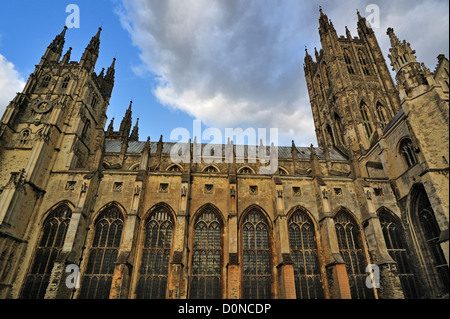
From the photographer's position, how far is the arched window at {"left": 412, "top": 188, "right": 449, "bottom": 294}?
50.5 ft

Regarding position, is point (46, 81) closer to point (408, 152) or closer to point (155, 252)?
point (155, 252)

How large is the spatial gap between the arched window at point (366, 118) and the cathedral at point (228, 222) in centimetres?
833

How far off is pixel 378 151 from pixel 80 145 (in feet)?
99.3

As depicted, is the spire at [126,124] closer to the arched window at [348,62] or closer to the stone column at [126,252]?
the stone column at [126,252]

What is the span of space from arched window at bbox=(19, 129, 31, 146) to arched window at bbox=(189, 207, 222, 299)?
681 inches

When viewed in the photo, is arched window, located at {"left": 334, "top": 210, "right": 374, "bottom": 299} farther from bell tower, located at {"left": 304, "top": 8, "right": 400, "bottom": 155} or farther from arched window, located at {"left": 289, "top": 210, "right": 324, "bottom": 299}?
bell tower, located at {"left": 304, "top": 8, "right": 400, "bottom": 155}

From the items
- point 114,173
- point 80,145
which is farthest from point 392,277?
point 80,145

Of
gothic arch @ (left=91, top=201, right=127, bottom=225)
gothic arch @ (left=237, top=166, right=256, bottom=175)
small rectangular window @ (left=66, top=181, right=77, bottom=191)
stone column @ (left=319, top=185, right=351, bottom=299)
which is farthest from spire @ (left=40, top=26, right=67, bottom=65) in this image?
stone column @ (left=319, top=185, right=351, bottom=299)

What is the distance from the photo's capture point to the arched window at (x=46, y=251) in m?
16.0

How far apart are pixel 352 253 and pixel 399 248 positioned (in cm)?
360

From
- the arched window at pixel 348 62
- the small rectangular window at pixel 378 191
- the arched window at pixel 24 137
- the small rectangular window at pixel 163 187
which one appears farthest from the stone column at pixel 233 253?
the arched window at pixel 348 62

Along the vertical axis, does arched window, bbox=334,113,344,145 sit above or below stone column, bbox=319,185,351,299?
above

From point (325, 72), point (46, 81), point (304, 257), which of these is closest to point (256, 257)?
point (304, 257)
